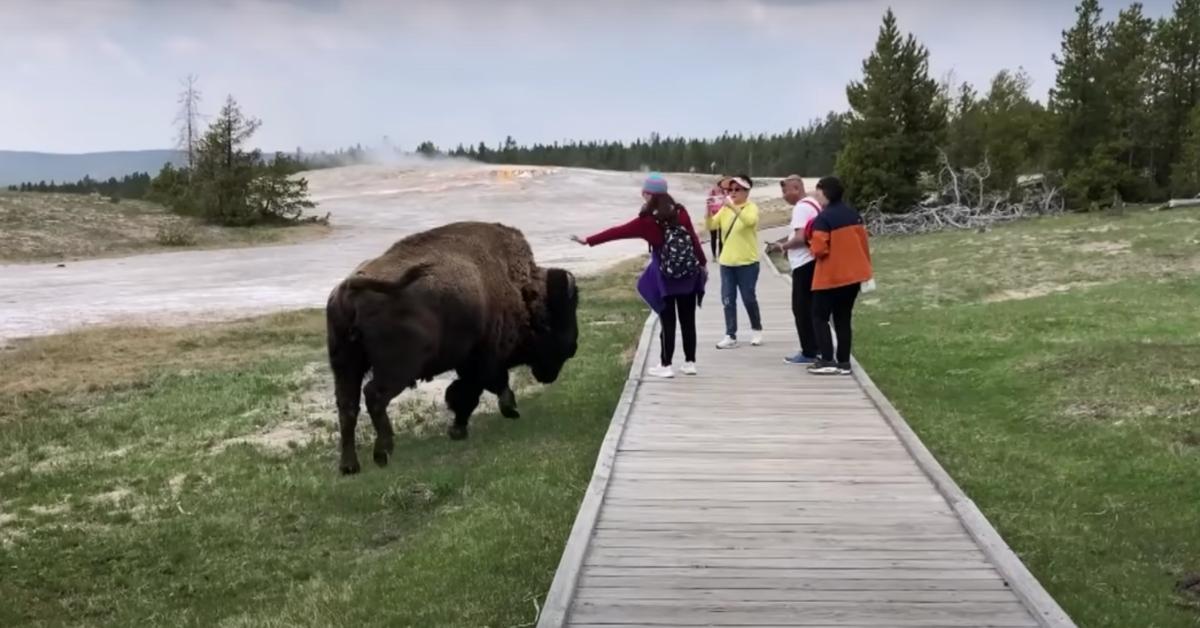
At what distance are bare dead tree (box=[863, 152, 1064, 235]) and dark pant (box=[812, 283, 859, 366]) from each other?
85.1ft

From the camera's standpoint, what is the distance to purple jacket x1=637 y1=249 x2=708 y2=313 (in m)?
9.65

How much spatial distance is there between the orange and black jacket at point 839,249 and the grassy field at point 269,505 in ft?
7.93

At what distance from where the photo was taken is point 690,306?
9.93 metres

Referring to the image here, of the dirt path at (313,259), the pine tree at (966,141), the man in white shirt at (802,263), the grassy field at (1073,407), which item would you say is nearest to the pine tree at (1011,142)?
the pine tree at (966,141)

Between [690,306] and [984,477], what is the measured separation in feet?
10.6

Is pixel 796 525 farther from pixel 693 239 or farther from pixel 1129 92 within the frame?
pixel 1129 92

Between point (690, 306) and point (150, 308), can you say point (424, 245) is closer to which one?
point (690, 306)

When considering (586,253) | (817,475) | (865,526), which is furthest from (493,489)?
(586,253)

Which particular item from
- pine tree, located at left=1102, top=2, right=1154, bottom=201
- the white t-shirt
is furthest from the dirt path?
pine tree, located at left=1102, top=2, right=1154, bottom=201

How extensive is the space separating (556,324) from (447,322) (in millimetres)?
1990

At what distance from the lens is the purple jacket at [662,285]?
9.65 m

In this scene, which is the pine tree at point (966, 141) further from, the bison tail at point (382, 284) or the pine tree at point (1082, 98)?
the bison tail at point (382, 284)

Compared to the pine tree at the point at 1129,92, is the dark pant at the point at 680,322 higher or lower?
lower

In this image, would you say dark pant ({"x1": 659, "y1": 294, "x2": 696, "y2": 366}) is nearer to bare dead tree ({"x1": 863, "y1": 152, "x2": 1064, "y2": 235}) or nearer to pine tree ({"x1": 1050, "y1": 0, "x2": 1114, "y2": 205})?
bare dead tree ({"x1": 863, "y1": 152, "x2": 1064, "y2": 235})
